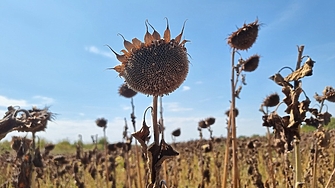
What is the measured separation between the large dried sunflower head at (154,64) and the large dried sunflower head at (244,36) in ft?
5.49

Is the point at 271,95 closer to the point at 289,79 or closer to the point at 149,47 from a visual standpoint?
the point at 289,79

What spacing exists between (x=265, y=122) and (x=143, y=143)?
1103 mm

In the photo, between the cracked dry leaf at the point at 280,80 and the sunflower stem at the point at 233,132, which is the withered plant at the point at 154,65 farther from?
the sunflower stem at the point at 233,132

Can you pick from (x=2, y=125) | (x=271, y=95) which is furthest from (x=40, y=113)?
(x=271, y=95)

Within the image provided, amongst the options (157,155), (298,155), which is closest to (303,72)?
(298,155)

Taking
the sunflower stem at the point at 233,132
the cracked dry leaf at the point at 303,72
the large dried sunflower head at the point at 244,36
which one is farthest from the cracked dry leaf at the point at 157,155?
the large dried sunflower head at the point at 244,36

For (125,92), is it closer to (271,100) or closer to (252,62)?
(252,62)

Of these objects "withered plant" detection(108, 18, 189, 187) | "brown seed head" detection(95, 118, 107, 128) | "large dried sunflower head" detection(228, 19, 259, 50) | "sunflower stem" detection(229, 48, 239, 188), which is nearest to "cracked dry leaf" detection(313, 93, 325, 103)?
"sunflower stem" detection(229, 48, 239, 188)

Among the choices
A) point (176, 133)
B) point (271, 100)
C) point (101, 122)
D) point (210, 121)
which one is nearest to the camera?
point (271, 100)

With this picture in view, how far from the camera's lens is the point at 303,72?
1971 mm

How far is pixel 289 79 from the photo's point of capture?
2.05m

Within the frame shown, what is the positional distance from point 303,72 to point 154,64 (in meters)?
0.87

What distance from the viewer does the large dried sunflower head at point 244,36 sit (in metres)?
3.42

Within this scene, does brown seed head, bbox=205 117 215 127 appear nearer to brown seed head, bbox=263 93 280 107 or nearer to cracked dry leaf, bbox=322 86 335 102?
brown seed head, bbox=263 93 280 107
